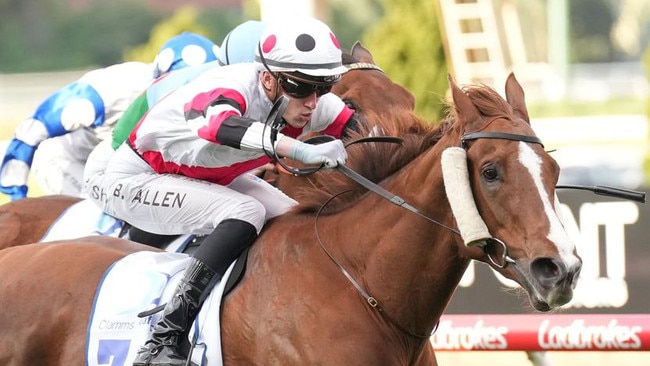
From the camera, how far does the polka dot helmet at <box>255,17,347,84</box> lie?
13.7 feet

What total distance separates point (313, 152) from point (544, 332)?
306cm

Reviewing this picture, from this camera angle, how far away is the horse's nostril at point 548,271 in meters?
3.35

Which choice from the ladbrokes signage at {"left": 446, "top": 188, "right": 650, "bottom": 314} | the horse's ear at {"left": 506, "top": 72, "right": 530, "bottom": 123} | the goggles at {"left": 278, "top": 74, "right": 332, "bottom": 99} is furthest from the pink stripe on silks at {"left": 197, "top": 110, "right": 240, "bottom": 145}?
the ladbrokes signage at {"left": 446, "top": 188, "right": 650, "bottom": 314}

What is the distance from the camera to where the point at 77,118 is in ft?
22.3

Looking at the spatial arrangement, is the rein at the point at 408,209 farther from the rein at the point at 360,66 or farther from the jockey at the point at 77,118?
the jockey at the point at 77,118

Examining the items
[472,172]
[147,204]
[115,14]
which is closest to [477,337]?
[147,204]

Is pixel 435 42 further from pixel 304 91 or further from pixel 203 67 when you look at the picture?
pixel 304 91

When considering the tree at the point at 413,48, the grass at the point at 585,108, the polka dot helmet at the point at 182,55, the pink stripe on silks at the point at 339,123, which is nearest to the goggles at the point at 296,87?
the pink stripe on silks at the point at 339,123

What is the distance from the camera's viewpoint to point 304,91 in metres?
4.25

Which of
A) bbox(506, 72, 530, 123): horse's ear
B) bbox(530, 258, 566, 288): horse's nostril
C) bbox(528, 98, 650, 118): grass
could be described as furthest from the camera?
bbox(528, 98, 650, 118): grass

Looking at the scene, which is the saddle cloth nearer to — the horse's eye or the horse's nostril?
the horse's eye

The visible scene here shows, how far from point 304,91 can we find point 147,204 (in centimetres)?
80

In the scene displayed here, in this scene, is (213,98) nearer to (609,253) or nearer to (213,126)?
(213,126)

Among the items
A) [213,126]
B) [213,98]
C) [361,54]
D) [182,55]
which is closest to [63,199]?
[182,55]
